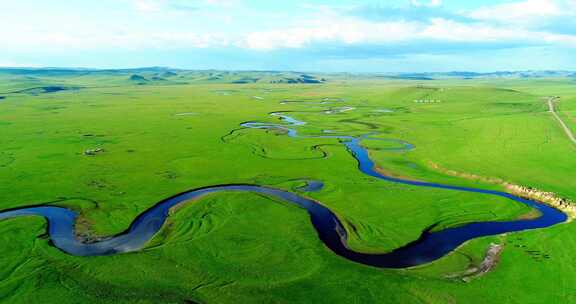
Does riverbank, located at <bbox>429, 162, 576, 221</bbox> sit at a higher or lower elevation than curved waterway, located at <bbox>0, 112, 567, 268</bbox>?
higher

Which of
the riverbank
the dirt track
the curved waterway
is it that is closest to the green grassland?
the curved waterway

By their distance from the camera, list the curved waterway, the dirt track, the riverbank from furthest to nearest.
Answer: the dirt track < the riverbank < the curved waterway

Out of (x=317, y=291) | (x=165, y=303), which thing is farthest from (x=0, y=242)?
(x=317, y=291)


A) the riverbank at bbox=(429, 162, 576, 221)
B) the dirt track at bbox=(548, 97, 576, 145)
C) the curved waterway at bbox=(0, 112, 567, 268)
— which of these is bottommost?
the curved waterway at bbox=(0, 112, 567, 268)

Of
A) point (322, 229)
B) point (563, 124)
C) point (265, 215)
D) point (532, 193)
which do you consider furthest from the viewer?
point (563, 124)

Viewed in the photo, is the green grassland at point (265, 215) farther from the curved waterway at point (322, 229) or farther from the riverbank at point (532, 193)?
the riverbank at point (532, 193)

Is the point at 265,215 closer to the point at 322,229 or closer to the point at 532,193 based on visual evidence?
the point at 322,229

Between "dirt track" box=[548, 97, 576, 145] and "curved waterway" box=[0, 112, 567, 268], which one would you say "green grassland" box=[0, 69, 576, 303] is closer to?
"curved waterway" box=[0, 112, 567, 268]

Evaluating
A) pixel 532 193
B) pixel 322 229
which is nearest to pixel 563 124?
pixel 532 193

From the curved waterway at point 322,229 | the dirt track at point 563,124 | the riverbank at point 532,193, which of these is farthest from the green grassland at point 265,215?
the riverbank at point 532,193
